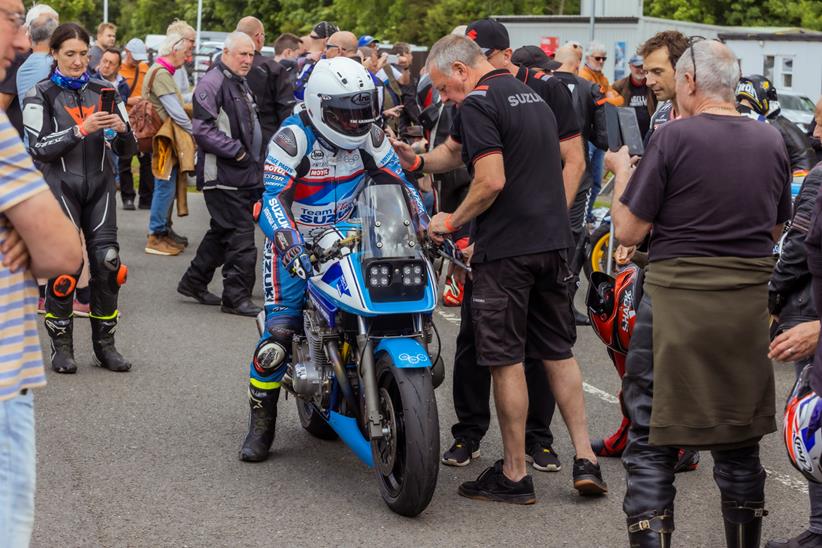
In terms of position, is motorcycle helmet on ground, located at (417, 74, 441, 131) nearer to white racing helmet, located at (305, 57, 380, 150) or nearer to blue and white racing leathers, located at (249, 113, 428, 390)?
blue and white racing leathers, located at (249, 113, 428, 390)

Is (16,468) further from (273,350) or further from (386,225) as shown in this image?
(273,350)

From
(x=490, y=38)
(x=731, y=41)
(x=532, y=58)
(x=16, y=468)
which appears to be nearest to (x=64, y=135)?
(x=490, y=38)

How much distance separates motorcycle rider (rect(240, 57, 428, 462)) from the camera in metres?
5.66

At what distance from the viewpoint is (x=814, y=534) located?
181 inches

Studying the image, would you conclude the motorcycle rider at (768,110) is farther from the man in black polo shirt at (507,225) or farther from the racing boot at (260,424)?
the racing boot at (260,424)

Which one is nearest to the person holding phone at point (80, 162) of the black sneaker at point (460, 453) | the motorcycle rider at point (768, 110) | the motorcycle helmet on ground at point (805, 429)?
the black sneaker at point (460, 453)

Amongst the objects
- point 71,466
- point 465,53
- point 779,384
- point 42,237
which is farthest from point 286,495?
point 779,384

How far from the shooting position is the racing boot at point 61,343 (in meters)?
7.76

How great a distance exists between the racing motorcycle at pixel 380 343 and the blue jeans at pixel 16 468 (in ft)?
6.69

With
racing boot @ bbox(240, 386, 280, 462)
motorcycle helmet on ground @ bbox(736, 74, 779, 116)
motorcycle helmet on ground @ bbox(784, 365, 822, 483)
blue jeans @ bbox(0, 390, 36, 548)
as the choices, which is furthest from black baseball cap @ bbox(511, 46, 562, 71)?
blue jeans @ bbox(0, 390, 36, 548)

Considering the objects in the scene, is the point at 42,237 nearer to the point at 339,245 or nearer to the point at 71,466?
the point at 339,245

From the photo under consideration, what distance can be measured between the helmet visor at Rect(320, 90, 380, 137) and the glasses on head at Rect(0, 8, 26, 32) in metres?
2.56

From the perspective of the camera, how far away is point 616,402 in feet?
24.1

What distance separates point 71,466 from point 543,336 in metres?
2.31
